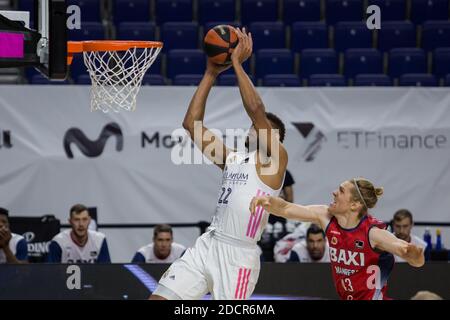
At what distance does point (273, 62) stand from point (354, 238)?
16.6 ft

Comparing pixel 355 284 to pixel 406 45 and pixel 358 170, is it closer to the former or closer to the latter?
pixel 358 170

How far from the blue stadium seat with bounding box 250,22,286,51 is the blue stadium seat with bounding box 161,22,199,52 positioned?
27.9 inches

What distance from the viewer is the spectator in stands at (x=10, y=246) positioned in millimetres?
8227

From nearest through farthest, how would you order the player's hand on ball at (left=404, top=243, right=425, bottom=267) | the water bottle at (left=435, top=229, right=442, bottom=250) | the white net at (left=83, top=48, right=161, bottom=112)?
the player's hand on ball at (left=404, top=243, right=425, bottom=267)
the white net at (left=83, top=48, right=161, bottom=112)
the water bottle at (left=435, top=229, right=442, bottom=250)

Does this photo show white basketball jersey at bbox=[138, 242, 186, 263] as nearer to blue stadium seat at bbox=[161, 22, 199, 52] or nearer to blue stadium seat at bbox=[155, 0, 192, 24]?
blue stadium seat at bbox=[161, 22, 199, 52]

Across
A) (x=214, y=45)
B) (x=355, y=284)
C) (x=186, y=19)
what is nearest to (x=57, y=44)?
(x=214, y=45)

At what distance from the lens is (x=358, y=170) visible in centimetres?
985

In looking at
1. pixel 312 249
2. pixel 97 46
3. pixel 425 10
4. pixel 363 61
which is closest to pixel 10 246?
pixel 312 249

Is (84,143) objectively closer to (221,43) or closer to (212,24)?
(212,24)

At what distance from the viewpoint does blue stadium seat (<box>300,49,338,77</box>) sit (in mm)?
10398

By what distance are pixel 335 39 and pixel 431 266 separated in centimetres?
389

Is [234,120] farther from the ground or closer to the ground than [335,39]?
closer to the ground

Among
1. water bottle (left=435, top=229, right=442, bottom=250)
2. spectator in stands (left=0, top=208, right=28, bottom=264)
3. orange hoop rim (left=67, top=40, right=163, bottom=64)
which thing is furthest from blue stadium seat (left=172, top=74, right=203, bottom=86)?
orange hoop rim (left=67, top=40, right=163, bottom=64)

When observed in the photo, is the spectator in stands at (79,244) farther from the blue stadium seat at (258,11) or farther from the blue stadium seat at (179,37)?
the blue stadium seat at (258,11)
